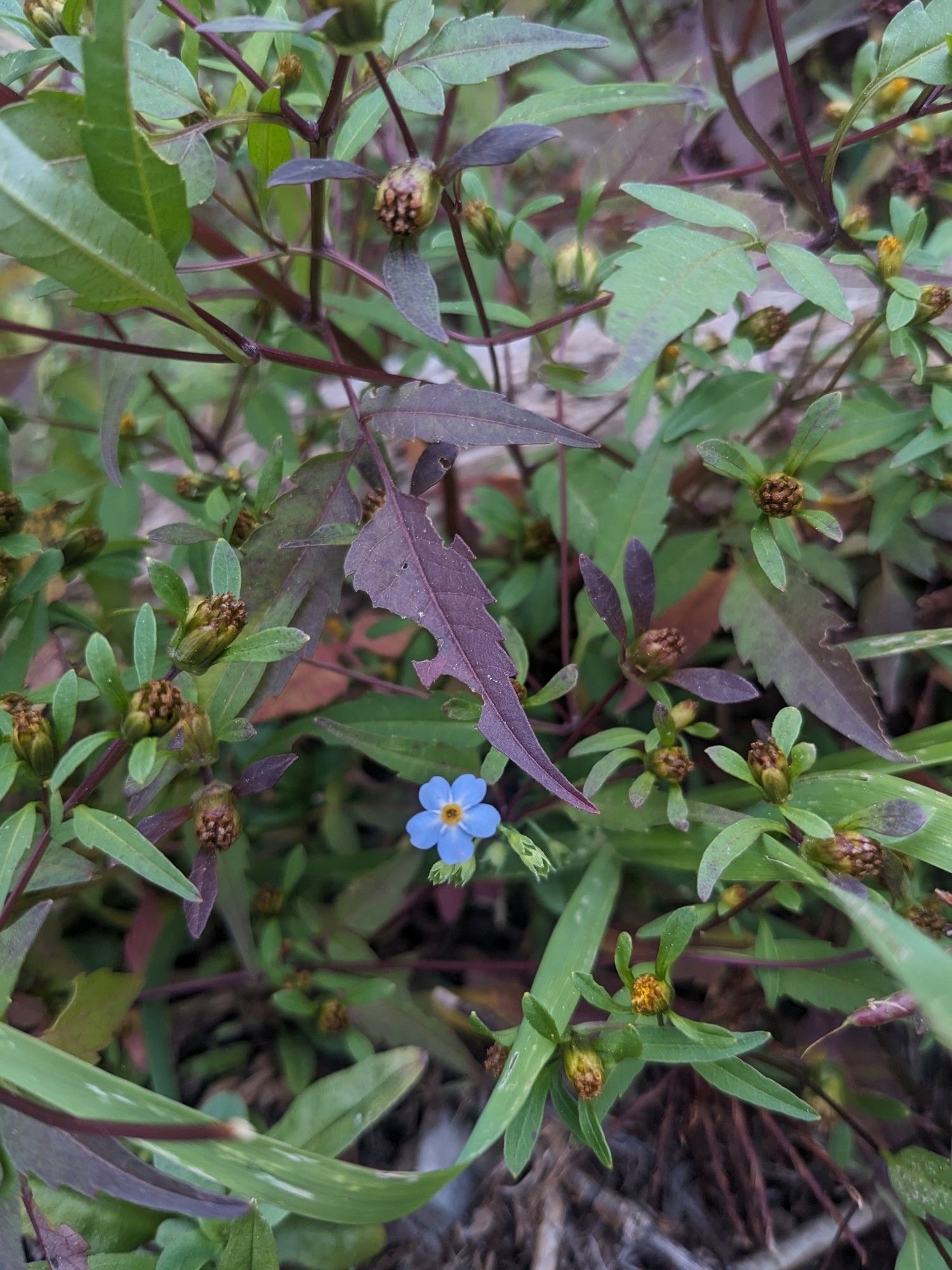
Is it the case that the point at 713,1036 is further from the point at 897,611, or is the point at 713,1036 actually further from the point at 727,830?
the point at 897,611

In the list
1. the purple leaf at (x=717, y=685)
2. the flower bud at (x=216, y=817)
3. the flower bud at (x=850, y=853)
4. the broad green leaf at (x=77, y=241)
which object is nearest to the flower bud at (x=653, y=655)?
the purple leaf at (x=717, y=685)

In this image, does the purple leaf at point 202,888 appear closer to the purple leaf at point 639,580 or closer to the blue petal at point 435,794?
the blue petal at point 435,794

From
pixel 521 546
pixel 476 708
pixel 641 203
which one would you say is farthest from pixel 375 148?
pixel 476 708

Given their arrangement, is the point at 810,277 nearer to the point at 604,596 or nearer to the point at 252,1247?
the point at 604,596

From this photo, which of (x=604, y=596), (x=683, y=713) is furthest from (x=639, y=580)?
(x=683, y=713)

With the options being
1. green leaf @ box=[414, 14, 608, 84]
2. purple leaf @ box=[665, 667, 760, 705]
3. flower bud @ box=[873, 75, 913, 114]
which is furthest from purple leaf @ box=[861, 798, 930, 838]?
flower bud @ box=[873, 75, 913, 114]

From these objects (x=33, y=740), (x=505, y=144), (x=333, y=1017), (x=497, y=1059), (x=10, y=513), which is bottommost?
(x=333, y=1017)
